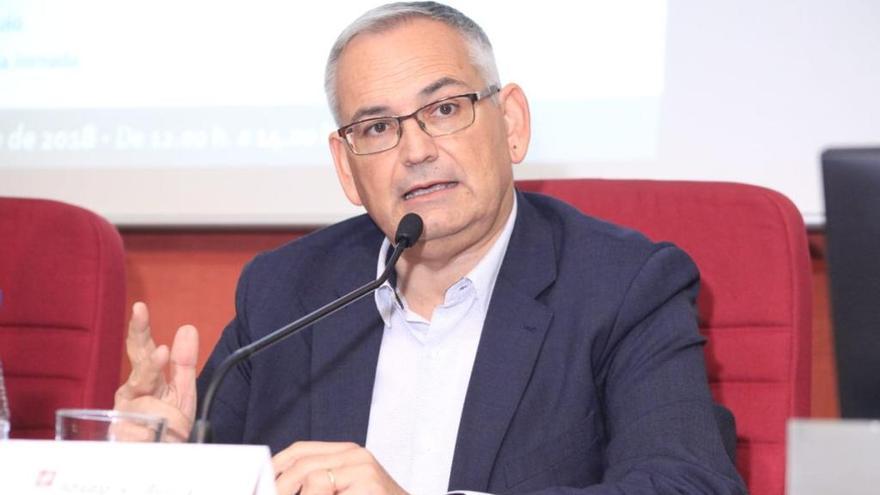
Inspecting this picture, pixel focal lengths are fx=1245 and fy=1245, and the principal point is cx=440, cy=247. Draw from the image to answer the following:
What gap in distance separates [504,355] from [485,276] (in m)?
0.17

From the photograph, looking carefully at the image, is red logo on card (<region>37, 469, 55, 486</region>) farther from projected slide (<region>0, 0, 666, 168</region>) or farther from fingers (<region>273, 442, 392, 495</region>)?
projected slide (<region>0, 0, 666, 168</region>)

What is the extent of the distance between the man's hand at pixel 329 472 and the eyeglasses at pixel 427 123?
26.0 inches

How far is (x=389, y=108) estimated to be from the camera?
1.90 metres

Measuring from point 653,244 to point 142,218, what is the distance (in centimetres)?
153

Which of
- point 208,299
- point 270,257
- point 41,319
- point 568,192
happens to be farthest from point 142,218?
point 568,192

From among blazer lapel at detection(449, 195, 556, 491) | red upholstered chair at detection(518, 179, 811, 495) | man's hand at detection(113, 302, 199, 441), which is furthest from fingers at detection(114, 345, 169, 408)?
red upholstered chair at detection(518, 179, 811, 495)

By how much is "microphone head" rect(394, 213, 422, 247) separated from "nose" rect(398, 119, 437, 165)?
0.12m

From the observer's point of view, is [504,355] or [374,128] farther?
[374,128]

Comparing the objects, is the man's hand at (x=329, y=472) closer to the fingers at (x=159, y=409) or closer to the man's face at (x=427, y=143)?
the fingers at (x=159, y=409)

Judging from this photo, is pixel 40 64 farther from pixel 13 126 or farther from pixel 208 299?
pixel 208 299

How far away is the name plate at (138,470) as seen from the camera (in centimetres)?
113

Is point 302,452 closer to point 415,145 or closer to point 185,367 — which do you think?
point 185,367

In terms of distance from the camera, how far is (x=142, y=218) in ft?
9.72

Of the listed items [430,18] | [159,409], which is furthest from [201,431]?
[430,18]
